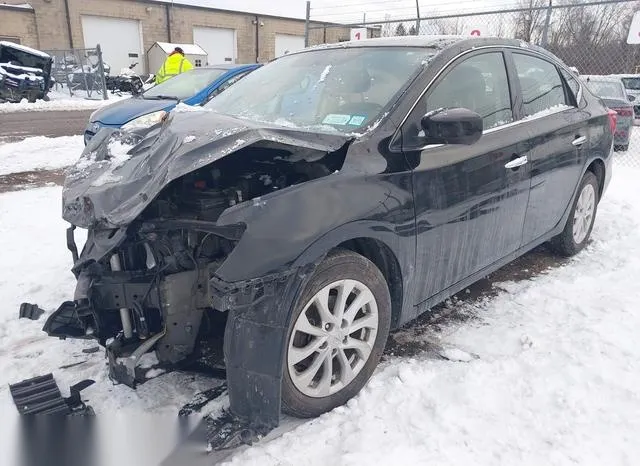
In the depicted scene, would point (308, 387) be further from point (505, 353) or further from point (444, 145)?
point (444, 145)

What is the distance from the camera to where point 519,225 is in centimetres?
364

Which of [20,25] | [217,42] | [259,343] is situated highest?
[20,25]

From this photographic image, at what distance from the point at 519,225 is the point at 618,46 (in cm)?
1305

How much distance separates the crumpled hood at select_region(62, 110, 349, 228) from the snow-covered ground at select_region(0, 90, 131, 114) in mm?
17353

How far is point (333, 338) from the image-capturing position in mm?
2471

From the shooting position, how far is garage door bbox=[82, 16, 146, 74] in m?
34.6

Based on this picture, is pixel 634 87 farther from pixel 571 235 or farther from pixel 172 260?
pixel 172 260

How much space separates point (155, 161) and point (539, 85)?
294 cm

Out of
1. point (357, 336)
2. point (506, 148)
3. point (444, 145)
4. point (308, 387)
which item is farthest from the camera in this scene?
point (506, 148)

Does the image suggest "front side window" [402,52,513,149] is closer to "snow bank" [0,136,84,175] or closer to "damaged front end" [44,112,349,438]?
"damaged front end" [44,112,349,438]

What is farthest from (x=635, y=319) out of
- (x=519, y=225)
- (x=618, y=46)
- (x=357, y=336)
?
(x=618, y=46)

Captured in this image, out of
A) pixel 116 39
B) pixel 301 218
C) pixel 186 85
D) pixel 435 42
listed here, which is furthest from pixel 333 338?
pixel 116 39

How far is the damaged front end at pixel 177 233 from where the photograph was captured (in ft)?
7.30

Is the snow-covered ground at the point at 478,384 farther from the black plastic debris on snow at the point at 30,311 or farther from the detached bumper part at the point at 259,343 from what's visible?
the detached bumper part at the point at 259,343
